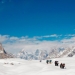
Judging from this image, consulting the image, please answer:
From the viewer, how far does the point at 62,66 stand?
51438 mm

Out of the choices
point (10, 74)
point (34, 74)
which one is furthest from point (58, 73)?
point (10, 74)

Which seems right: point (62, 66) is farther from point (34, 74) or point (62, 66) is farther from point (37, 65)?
point (34, 74)

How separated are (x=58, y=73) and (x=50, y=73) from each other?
1449 mm

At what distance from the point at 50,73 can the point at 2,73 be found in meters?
8.75

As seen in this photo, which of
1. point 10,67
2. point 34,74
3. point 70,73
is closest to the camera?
point 70,73

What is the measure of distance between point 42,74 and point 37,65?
1365 cm

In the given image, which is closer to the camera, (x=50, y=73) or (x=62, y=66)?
(x=50, y=73)

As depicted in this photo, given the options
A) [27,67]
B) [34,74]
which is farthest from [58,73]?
[27,67]

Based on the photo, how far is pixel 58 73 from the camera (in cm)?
4069

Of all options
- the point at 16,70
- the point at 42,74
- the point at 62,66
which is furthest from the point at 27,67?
the point at 42,74

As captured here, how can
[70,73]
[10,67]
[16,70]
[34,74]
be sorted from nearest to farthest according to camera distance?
[70,73]
[34,74]
[16,70]
[10,67]

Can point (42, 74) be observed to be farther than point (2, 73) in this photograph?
No

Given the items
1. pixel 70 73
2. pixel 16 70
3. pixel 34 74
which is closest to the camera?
pixel 70 73

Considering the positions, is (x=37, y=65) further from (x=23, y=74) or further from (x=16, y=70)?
(x=23, y=74)
